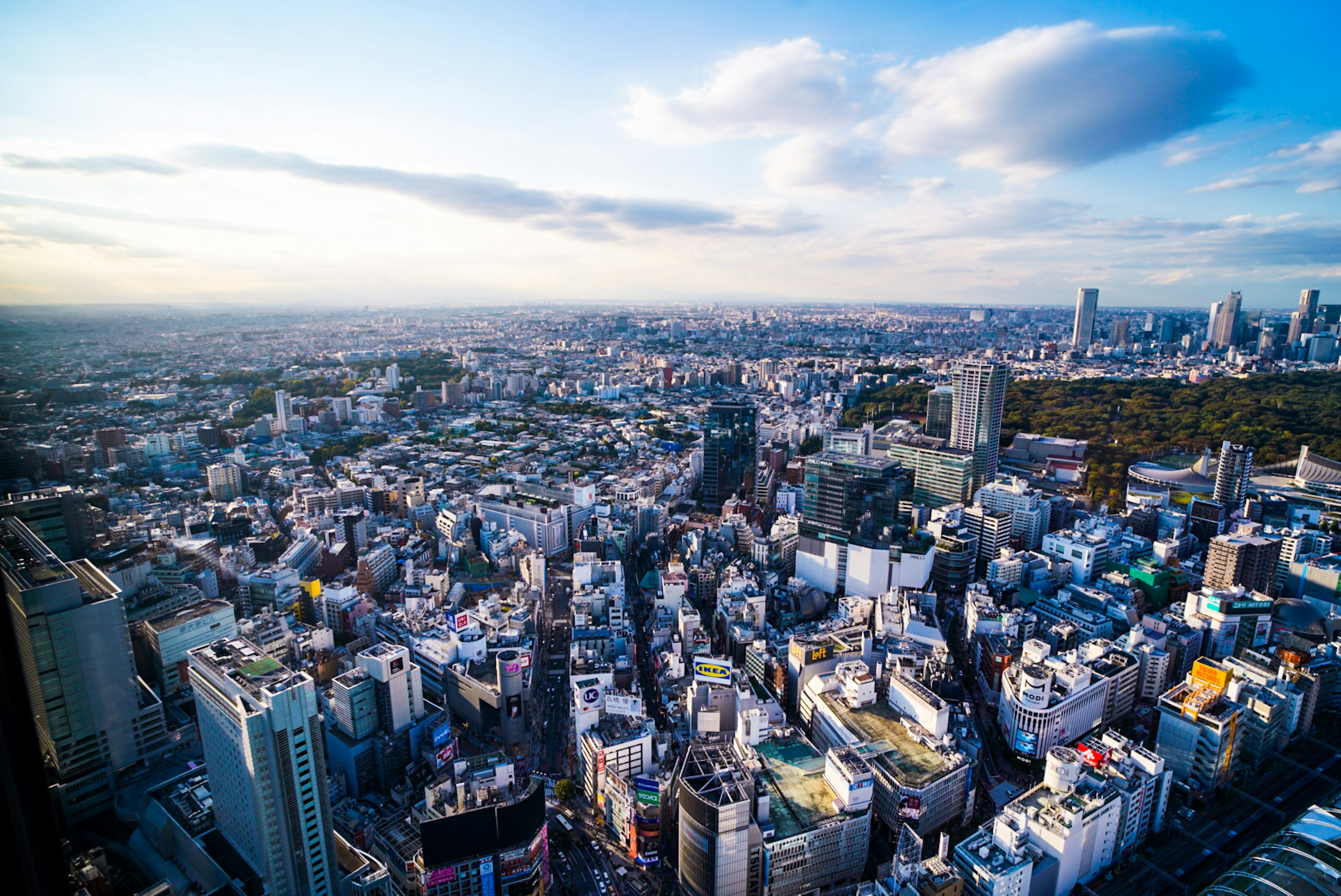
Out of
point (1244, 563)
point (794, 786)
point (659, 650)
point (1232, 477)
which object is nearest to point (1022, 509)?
point (1244, 563)

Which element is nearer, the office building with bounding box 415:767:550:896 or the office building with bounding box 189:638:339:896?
the office building with bounding box 189:638:339:896

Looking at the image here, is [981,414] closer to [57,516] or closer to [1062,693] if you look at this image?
[1062,693]

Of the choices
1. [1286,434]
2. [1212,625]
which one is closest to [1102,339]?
[1286,434]

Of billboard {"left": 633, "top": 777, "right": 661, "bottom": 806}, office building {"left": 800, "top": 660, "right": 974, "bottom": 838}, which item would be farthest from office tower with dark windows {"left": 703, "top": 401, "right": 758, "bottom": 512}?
billboard {"left": 633, "top": 777, "right": 661, "bottom": 806}

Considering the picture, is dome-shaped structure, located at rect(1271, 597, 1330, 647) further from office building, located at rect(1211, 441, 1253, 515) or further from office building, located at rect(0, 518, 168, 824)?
office building, located at rect(0, 518, 168, 824)

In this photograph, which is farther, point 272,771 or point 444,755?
point 444,755

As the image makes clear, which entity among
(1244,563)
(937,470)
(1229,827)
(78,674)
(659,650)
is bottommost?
(1229,827)
